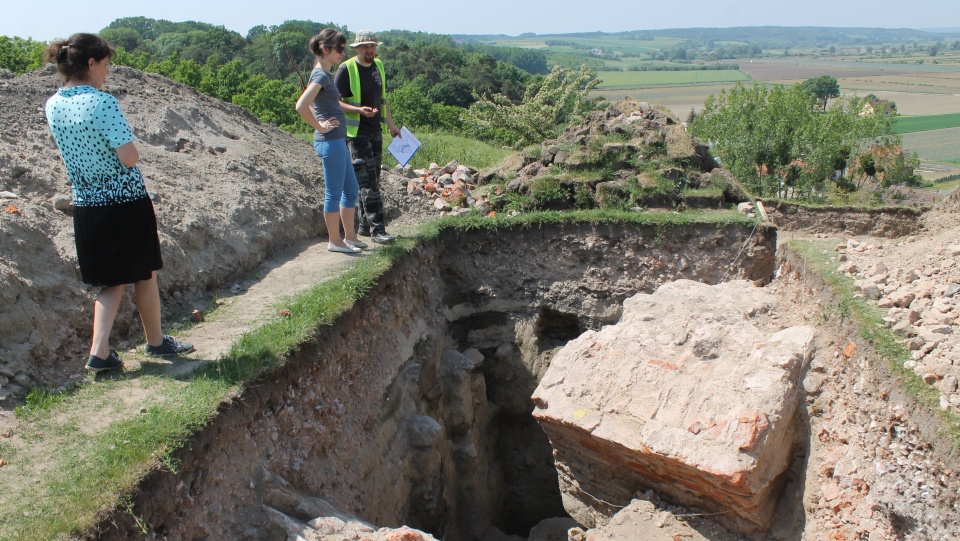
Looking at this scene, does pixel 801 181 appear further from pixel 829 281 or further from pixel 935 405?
pixel 935 405

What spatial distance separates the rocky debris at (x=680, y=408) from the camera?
522cm

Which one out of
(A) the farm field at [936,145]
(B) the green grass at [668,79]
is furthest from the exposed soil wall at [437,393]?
(B) the green grass at [668,79]

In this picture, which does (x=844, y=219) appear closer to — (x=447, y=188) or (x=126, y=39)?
(x=447, y=188)

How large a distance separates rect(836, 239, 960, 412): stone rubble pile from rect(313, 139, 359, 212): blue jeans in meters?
4.53

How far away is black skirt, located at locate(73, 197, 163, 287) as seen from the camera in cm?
429

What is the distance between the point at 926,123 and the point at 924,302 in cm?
5489

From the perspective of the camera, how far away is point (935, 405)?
14.3 feet

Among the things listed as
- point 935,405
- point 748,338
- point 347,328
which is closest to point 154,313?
point 347,328

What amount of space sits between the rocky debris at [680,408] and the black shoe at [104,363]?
3.34 m

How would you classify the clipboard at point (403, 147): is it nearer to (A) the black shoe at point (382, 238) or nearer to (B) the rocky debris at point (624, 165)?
(A) the black shoe at point (382, 238)

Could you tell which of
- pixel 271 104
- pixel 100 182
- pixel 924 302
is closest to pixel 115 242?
pixel 100 182

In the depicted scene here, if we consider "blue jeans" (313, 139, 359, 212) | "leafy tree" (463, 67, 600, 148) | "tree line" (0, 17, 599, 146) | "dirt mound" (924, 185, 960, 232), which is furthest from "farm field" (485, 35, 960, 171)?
"blue jeans" (313, 139, 359, 212)

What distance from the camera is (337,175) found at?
636 centimetres

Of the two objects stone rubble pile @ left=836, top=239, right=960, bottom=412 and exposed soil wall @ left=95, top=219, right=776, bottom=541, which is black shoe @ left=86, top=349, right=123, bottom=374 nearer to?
exposed soil wall @ left=95, top=219, right=776, bottom=541
